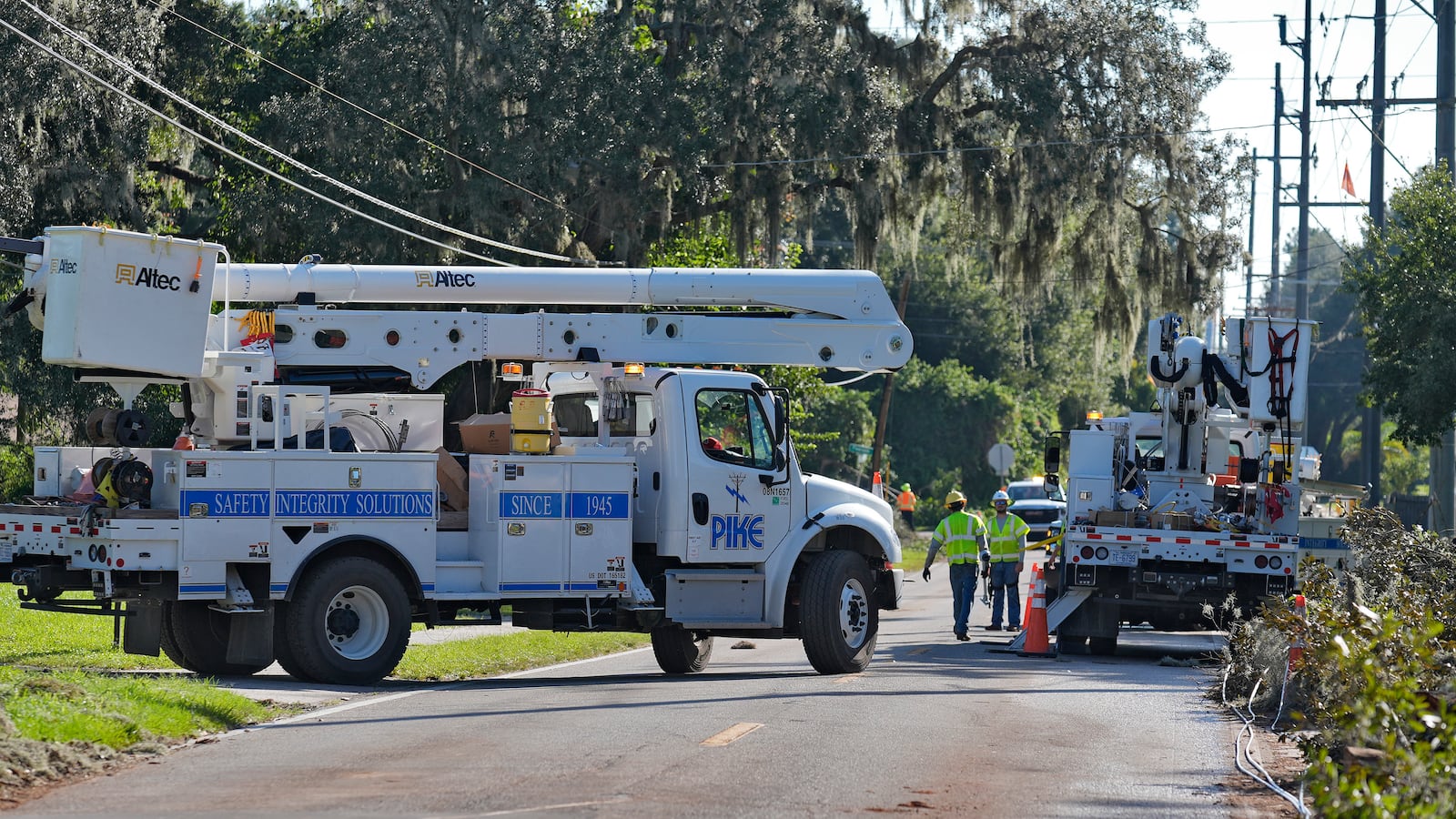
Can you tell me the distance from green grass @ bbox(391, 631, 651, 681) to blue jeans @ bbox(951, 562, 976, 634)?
3626 millimetres

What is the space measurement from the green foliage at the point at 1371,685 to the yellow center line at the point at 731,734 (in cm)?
331

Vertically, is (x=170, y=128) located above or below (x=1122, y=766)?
above

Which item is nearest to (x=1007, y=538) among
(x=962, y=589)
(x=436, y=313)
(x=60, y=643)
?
(x=962, y=589)

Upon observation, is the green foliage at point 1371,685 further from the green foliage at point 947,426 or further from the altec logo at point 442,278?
the green foliage at point 947,426

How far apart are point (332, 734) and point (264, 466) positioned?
304 centimetres

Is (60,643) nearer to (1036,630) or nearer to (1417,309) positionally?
(1036,630)

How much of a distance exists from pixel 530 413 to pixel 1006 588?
9.13 metres

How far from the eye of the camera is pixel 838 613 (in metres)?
15.8

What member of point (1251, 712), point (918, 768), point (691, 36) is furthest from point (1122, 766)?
point (691, 36)

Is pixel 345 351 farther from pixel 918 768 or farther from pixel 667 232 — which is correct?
pixel 667 232

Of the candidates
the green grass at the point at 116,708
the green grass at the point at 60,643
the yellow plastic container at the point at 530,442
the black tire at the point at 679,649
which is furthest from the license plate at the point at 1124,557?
the green grass at the point at 116,708

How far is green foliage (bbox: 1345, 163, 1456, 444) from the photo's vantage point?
88.2 feet

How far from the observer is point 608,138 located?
88.2ft

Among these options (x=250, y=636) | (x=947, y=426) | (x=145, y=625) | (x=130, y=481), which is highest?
(x=947, y=426)
